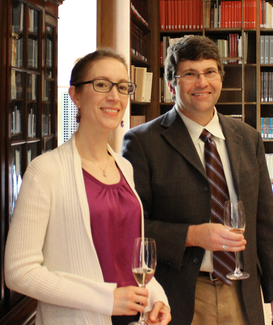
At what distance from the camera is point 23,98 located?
75.7 inches

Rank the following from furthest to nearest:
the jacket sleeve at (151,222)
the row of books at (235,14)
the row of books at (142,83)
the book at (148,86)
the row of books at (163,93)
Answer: the row of books at (163,93) < the row of books at (235,14) < the book at (148,86) < the row of books at (142,83) < the jacket sleeve at (151,222)

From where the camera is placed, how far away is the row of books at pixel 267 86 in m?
4.86

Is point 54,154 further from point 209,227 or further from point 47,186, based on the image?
point 209,227

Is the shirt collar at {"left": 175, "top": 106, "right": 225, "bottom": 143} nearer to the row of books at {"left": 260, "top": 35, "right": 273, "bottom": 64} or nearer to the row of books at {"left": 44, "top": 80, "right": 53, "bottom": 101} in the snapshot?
the row of books at {"left": 44, "top": 80, "right": 53, "bottom": 101}

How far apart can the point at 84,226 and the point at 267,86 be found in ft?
14.0

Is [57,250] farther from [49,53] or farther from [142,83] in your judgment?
[142,83]

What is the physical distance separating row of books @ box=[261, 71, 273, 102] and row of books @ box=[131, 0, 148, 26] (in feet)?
5.12

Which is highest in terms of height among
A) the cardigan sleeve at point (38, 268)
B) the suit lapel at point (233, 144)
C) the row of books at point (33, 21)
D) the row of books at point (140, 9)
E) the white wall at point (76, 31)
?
the row of books at point (140, 9)

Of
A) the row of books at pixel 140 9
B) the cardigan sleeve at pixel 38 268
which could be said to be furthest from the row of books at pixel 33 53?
the row of books at pixel 140 9

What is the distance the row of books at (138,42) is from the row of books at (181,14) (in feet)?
1.20

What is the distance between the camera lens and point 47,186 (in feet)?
3.73

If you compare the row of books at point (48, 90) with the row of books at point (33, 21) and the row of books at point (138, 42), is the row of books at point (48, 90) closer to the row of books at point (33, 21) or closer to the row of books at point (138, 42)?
the row of books at point (33, 21)

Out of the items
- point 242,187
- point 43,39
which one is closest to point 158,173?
point 242,187

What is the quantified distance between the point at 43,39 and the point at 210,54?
945 millimetres
